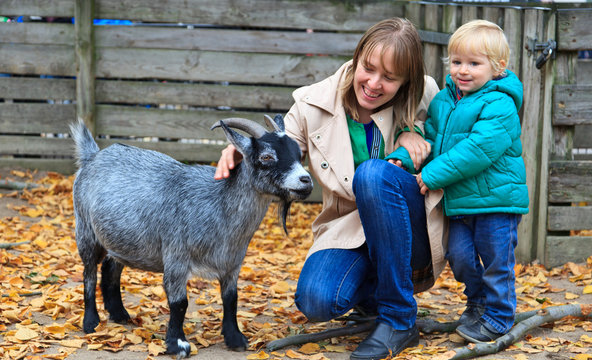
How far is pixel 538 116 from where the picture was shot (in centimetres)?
552

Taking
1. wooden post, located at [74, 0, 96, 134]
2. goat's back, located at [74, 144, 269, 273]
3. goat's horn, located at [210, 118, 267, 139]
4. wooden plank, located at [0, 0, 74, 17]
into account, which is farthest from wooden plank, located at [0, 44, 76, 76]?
goat's horn, located at [210, 118, 267, 139]

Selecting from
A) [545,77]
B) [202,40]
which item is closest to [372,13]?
[202,40]

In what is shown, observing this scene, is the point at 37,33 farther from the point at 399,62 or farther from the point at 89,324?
the point at 399,62

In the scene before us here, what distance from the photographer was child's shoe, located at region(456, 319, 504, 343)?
3818 mm

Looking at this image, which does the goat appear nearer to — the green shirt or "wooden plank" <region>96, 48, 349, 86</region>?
the green shirt

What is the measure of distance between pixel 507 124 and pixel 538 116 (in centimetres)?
206

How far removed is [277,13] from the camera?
25.4 ft

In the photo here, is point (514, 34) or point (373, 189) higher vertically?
point (514, 34)

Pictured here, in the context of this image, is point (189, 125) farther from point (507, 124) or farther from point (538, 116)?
point (507, 124)

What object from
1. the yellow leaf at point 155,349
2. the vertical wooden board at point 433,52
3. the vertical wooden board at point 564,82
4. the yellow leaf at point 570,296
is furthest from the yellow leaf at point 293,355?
the vertical wooden board at point 433,52

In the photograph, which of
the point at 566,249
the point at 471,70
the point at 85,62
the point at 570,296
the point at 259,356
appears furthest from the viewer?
the point at 85,62

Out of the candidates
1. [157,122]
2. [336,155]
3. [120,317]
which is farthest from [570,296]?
[157,122]

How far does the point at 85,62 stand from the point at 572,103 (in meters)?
5.09

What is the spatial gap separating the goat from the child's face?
939 millimetres
